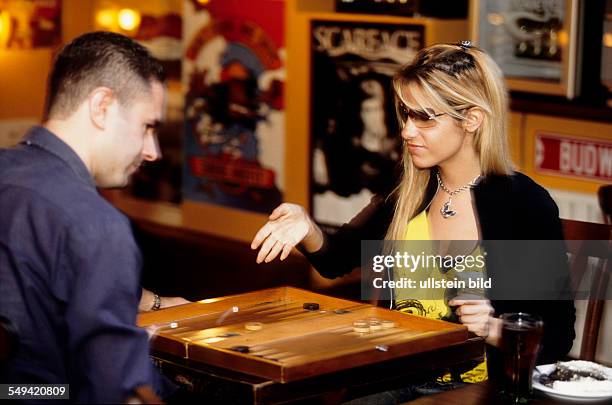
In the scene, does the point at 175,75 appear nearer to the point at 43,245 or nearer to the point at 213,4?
the point at 213,4

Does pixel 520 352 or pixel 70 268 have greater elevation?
pixel 70 268

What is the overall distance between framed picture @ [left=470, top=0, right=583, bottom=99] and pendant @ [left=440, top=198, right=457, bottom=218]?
2.30 metres

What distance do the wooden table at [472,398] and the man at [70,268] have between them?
575mm

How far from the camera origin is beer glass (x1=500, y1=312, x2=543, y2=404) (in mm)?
2318

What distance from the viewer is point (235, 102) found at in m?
7.08

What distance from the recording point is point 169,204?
7801mm

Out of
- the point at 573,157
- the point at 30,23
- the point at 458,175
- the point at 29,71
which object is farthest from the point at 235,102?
the point at 458,175

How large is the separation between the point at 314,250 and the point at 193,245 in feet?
13.7

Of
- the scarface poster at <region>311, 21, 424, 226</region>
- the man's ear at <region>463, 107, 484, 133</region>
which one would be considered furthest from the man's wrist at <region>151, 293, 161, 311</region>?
the scarface poster at <region>311, 21, 424, 226</region>

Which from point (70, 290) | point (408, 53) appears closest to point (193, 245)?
point (408, 53)

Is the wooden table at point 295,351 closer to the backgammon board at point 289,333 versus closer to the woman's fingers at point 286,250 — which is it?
the backgammon board at point 289,333

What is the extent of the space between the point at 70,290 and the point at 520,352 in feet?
3.02

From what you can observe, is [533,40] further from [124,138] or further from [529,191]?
[124,138]

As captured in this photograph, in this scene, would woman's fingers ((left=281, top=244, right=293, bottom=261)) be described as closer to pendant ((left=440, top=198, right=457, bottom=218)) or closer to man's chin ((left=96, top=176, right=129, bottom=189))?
pendant ((left=440, top=198, right=457, bottom=218))
